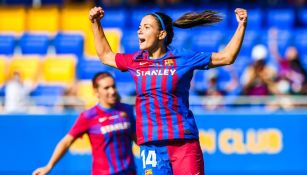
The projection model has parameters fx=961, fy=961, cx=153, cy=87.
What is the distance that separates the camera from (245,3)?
1844cm

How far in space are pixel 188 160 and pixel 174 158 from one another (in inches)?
4.5

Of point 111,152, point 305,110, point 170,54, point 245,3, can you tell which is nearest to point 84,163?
point 305,110

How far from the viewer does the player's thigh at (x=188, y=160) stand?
24.4 ft

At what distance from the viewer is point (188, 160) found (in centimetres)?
745

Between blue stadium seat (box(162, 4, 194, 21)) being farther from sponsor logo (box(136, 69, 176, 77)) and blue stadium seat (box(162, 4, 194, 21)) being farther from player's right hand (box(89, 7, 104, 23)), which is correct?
sponsor logo (box(136, 69, 176, 77))

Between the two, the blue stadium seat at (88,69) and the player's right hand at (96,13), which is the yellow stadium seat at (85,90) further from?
the player's right hand at (96,13)

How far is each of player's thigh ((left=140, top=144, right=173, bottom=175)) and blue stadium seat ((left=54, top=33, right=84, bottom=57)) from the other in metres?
10.1

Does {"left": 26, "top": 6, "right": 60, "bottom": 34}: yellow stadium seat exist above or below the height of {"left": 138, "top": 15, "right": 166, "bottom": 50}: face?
above

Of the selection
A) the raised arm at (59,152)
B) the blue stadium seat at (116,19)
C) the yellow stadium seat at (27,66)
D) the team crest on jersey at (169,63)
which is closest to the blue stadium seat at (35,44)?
the yellow stadium seat at (27,66)

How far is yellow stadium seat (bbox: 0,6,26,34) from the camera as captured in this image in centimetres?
1855

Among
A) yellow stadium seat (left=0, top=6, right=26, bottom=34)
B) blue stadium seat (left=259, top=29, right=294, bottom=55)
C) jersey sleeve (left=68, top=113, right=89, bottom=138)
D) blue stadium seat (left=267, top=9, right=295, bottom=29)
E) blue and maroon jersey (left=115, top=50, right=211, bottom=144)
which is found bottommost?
jersey sleeve (left=68, top=113, right=89, bottom=138)

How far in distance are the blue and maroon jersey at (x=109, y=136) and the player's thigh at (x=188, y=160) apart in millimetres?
1607

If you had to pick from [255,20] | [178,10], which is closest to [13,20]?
[178,10]

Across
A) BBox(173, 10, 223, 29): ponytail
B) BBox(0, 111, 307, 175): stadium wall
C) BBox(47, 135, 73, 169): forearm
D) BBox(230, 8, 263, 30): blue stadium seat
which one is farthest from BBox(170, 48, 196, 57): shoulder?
BBox(230, 8, 263, 30): blue stadium seat
